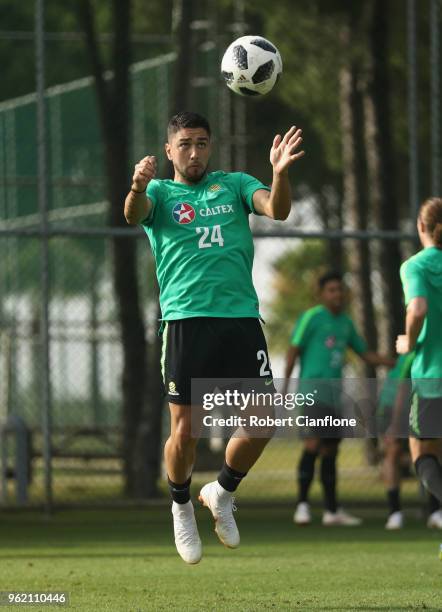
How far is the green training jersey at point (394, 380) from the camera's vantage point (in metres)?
11.2

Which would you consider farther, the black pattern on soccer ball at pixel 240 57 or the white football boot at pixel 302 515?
the white football boot at pixel 302 515

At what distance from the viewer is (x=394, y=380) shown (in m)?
12.2

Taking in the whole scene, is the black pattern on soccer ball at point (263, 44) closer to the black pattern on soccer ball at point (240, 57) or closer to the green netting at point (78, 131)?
the black pattern on soccer ball at point (240, 57)

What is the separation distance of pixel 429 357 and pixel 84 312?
12871 millimetres

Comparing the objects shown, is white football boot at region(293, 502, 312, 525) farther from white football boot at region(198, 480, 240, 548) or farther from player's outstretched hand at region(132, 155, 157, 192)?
player's outstretched hand at region(132, 155, 157, 192)

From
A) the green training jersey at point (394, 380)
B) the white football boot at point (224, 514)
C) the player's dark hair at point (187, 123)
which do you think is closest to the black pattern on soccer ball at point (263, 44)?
the player's dark hair at point (187, 123)

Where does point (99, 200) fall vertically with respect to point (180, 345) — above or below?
above

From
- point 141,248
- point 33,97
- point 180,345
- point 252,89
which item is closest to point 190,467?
point 180,345

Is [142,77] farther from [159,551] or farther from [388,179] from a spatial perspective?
[159,551]

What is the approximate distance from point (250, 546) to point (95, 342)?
9.37m

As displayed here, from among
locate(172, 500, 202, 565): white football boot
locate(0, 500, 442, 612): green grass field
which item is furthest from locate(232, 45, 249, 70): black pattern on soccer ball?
locate(0, 500, 442, 612): green grass field

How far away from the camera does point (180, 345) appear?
7.12 meters

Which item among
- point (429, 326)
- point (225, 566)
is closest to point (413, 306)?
point (429, 326)

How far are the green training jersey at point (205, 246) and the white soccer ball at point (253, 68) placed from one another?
0.91 m
